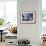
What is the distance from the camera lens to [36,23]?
5.45 m

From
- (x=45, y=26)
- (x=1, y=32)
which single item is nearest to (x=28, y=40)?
(x=45, y=26)

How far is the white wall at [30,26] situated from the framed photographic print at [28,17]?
11 centimetres

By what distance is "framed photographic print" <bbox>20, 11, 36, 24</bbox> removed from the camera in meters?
5.45

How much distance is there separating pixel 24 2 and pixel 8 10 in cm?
215

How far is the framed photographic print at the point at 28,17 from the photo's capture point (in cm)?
545

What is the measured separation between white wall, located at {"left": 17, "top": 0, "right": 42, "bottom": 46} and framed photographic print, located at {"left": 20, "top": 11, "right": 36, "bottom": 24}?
4.5 inches

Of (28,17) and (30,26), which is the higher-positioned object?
(28,17)

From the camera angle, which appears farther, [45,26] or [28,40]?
[45,26]

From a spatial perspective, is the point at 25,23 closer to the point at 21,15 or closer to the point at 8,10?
the point at 21,15

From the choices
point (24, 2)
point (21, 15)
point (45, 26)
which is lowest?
point (45, 26)

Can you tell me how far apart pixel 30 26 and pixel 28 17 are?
1.16 ft

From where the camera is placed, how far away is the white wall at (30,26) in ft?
17.7

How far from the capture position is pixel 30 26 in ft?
17.9

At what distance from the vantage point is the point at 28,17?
548 cm
